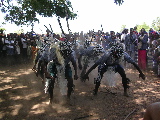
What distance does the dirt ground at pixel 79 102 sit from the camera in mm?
4692

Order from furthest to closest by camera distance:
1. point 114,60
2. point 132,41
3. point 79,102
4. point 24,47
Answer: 1. point 24,47
2. point 132,41
3. point 114,60
4. point 79,102

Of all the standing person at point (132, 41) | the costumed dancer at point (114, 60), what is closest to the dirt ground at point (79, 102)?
the costumed dancer at point (114, 60)

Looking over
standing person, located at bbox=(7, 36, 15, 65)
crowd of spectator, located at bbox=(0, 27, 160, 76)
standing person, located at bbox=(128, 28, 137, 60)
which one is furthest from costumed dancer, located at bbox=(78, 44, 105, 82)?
standing person, located at bbox=(7, 36, 15, 65)

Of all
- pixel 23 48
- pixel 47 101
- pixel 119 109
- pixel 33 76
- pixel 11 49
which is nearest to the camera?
pixel 119 109

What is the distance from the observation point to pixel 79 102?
5.56 metres

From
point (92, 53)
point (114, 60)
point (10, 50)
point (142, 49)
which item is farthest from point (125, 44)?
point (10, 50)

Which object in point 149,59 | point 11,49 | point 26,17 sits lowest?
point 149,59

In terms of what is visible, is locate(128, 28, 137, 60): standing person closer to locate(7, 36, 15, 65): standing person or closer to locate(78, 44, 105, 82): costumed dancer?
locate(78, 44, 105, 82): costumed dancer

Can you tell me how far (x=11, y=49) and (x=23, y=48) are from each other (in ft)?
3.23

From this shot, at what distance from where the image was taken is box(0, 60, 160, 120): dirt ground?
469 centimetres

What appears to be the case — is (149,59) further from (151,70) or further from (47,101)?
(47,101)

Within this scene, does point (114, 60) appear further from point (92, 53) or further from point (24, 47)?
point (24, 47)

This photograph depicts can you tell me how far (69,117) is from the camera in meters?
4.62

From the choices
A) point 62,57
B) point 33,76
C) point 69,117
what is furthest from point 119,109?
point 33,76
